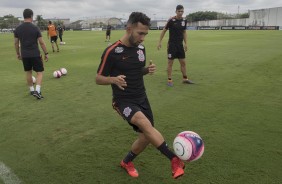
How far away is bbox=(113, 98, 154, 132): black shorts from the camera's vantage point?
3.62 meters

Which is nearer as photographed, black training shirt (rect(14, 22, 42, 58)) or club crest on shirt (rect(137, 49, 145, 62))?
club crest on shirt (rect(137, 49, 145, 62))

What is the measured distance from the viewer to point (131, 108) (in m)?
3.64

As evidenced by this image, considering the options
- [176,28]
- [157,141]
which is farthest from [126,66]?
[176,28]

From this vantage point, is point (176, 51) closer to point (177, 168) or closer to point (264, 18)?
point (177, 168)

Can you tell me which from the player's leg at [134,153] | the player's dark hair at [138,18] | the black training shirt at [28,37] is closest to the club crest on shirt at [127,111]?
the player's leg at [134,153]

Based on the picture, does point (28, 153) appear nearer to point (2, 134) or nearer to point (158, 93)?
point (2, 134)

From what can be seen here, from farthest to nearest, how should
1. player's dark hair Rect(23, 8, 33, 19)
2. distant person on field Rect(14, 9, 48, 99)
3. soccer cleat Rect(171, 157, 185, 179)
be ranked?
distant person on field Rect(14, 9, 48, 99) → player's dark hair Rect(23, 8, 33, 19) → soccer cleat Rect(171, 157, 185, 179)

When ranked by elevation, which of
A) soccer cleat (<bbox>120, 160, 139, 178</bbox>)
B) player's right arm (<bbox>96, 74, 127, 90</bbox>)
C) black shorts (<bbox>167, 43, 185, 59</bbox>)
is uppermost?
black shorts (<bbox>167, 43, 185, 59</bbox>)

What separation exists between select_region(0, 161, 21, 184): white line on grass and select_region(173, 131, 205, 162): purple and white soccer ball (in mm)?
2073

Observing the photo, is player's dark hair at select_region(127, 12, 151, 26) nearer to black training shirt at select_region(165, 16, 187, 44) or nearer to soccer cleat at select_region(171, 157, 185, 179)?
soccer cleat at select_region(171, 157, 185, 179)

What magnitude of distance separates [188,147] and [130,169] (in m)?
0.95

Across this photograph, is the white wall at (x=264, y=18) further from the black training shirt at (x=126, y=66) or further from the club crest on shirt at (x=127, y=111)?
the club crest on shirt at (x=127, y=111)

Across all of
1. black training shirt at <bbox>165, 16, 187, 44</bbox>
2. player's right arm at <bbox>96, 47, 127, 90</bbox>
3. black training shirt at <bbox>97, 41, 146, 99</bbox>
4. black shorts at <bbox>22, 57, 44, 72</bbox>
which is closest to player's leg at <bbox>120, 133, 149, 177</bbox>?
black training shirt at <bbox>97, 41, 146, 99</bbox>

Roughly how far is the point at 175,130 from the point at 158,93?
297cm
